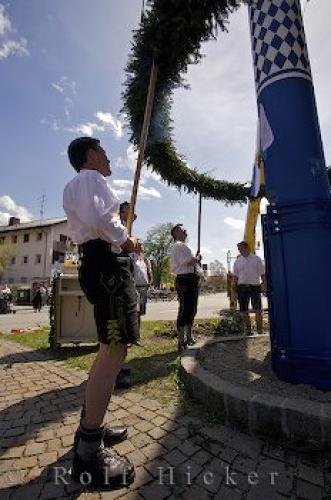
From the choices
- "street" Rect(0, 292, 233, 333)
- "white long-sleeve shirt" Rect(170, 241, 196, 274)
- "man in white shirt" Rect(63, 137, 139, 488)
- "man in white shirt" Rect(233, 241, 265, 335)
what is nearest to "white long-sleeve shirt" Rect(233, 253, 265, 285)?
"man in white shirt" Rect(233, 241, 265, 335)

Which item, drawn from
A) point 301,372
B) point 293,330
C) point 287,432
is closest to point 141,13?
point 293,330

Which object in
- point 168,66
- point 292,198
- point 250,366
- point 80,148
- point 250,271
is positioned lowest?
point 250,366

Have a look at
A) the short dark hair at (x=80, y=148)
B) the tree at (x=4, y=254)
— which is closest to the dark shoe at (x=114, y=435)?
the short dark hair at (x=80, y=148)

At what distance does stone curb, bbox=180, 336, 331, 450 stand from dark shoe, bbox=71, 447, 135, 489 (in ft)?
3.23

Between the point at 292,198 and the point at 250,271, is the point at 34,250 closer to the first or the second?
the point at 250,271

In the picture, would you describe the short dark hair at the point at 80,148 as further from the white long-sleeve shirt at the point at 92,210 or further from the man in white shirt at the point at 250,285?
the man in white shirt at the point at 250,285

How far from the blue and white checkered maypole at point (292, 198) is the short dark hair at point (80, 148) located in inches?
72.2

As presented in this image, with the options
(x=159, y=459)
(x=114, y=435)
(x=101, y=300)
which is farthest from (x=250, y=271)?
(x=101, y=300)

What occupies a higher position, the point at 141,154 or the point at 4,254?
the point at 4,254

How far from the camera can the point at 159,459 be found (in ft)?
7.55

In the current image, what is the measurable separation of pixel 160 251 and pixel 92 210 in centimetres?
7596

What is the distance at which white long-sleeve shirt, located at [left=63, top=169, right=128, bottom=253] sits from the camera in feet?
7.14

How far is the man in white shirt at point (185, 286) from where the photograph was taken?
5.75 metres

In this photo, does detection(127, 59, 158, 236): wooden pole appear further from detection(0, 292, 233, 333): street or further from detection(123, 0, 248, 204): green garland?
detection(0, 292, 233, 333): street
